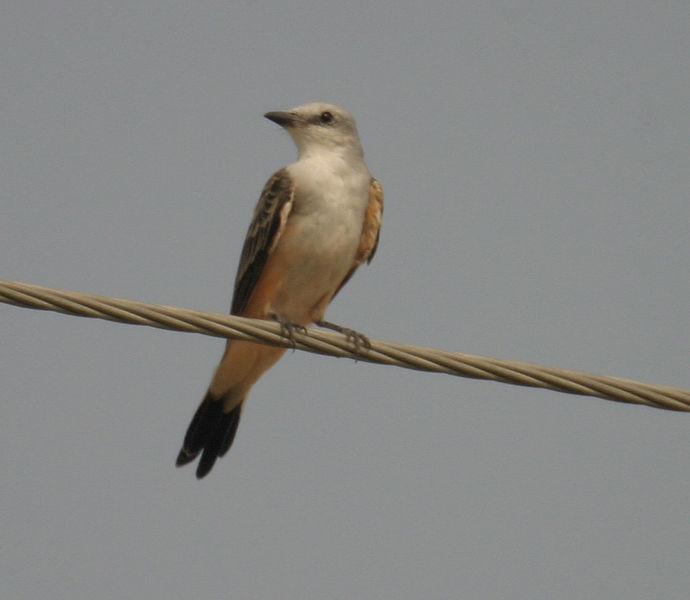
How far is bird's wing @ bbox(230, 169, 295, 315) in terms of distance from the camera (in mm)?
7020

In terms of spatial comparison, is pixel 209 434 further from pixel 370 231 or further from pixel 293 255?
pixel 370 231

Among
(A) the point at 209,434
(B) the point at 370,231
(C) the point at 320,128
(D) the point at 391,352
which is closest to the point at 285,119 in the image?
(C) the point at 320,128

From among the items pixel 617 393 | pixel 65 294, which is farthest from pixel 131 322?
pixel 617 393

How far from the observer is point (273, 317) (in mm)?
7035

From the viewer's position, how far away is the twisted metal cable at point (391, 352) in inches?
161

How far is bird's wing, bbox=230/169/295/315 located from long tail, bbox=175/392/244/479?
2.58 feet

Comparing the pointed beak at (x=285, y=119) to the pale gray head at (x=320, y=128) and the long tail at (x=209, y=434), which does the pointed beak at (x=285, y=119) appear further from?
the long tail at (x=209, y=434)

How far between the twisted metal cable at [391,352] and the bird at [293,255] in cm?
221

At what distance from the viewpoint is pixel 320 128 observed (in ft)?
26.1

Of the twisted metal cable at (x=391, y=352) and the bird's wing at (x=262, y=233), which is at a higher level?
the bird's wing at (x=262, y=233)

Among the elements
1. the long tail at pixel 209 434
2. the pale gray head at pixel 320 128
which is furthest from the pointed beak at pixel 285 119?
the long tail at pixel 209 434

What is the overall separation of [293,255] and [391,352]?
2.53 metres

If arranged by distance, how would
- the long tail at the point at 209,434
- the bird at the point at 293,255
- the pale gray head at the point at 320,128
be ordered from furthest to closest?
the pale gray head at the point at 320,128 < the long tail at the point at 209,434 < the bird at the point at 293,255

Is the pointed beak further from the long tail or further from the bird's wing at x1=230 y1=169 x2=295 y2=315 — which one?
the long tail
